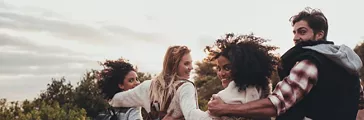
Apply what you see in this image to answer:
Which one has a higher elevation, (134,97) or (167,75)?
(167,75)

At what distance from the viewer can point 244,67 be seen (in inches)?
165

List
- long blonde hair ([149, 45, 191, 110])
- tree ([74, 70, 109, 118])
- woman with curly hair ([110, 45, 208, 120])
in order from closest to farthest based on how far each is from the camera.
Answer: woman with curly hair ([110, 45, 208, 120]) < long blonde hair ([149, 45, 191, 110]) < tree ([74, 70, 109, 118])

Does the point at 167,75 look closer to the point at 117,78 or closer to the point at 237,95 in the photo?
the point at 237,95

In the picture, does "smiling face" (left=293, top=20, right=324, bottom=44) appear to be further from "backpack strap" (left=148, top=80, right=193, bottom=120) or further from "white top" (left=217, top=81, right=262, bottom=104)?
"backpack strap" (left=148, top=80, right=193, bottom=120)

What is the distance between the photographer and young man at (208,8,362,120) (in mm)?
3916

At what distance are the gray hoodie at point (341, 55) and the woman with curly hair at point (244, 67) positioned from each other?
1.21ft

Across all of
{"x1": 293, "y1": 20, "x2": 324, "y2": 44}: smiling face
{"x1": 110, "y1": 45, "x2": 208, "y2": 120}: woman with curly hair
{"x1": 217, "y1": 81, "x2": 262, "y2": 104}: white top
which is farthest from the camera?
{"x1": 110, "y1": 45, "x2": 208, "y2": 120}: woman with curly hair

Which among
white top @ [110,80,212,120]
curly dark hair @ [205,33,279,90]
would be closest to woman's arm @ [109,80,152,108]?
white top @ [110,80,212,120]

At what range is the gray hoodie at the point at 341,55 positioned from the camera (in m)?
4.03

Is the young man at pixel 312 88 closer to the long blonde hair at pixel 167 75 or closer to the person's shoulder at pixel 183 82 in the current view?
the person's shoulder at pixel 183 82

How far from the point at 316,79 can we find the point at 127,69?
3.90m

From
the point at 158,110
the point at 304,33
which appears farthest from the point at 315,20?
the point at 158,110

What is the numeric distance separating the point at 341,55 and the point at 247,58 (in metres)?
0.63

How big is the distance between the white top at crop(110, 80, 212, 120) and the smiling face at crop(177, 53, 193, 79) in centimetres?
26
